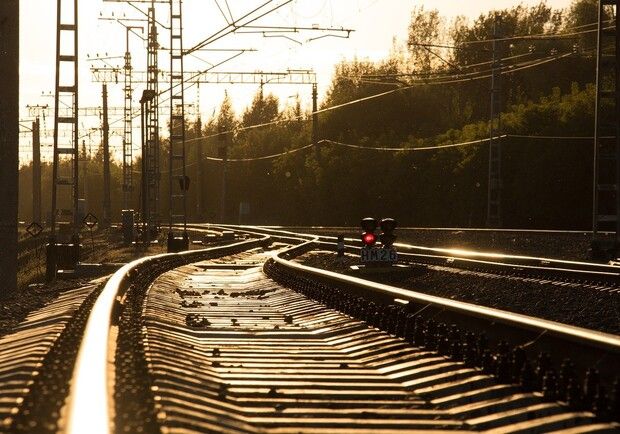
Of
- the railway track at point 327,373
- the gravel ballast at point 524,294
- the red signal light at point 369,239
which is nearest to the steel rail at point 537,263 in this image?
the gravel ballast at point 524,294

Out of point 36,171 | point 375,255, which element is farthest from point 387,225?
point 36,171

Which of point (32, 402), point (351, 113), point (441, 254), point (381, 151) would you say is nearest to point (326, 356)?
point (32, 402)

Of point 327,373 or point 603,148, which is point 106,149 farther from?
point 327,373

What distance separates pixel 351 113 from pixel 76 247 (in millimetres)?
76351

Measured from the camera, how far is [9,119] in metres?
17.2

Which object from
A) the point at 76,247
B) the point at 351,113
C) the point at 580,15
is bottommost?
the point at 76,247

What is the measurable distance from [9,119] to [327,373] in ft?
36.5

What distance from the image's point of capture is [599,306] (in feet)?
39.2

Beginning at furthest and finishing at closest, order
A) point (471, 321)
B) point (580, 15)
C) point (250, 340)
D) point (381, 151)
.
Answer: point (580, 15)
point (381, 151)
point (250, 340)
point (471, 321)

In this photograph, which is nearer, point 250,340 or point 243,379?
point 243,379

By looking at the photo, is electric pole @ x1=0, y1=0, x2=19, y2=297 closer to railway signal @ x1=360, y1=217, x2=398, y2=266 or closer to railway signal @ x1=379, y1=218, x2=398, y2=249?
railway signal @ x1=360, y1=217, x2=398, y2=266

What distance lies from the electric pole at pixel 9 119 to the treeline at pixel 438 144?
105 feet

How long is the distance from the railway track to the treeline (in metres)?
39.2

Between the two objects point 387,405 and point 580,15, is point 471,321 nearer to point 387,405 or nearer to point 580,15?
point 387,405
